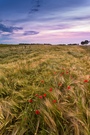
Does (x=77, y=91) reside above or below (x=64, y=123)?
above

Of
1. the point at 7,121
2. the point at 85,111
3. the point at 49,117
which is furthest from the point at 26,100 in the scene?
the point at 85,111

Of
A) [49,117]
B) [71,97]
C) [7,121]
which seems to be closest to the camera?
[49,117]

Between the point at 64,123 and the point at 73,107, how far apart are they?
43cm

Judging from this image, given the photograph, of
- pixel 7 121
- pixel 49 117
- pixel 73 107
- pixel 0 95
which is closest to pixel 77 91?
pixel 73 107

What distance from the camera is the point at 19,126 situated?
290 cm

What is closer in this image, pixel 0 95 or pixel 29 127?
pixel 29 127

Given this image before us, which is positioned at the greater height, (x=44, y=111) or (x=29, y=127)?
(x=44, y=111)

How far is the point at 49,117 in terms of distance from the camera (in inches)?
110

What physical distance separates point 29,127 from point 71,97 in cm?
106

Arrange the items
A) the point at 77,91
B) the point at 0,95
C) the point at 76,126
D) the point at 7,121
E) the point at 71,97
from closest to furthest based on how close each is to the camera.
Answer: the point at 76,126, the point at 7,121, the point at 71,97, the point at 77,91, the point at 0,95

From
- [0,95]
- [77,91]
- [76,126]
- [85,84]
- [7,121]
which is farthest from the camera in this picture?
[0,95]

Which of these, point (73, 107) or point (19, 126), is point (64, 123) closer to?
point (73, 107)

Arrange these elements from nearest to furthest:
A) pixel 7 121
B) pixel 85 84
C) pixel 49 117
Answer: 1. pixel 49 117
2. pixel 7 121
3. pixel 85 84

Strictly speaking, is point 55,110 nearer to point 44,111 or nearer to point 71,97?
point 44,111
